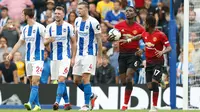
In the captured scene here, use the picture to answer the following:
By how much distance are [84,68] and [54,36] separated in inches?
45.3

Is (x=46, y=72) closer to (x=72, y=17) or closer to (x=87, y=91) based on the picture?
(x=72, y=17)

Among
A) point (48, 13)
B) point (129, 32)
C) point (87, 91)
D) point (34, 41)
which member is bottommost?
point (87, 91)

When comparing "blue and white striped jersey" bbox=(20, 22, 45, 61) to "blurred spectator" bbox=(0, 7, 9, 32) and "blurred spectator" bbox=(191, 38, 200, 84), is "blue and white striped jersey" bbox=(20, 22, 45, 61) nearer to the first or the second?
"blurred spectator" bbox=(191, 38, 200, 84)

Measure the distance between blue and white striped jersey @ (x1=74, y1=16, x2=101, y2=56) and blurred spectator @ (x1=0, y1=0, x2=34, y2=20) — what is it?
851 centimetres

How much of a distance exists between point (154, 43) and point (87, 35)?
173 centimetres

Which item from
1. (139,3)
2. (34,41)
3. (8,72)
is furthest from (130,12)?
(139,3)

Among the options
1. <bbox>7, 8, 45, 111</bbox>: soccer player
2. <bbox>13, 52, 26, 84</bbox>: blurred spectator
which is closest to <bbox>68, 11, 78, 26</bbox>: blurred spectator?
<bbox>13, 52, 26, 84</bbox>: blurred spectator

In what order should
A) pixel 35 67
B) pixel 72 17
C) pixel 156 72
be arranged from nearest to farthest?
pixel 156 72
pixel 35 67
pixel 72 17

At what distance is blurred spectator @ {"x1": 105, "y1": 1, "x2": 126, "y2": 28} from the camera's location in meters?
26.5

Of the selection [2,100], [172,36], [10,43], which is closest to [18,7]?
[10,43]

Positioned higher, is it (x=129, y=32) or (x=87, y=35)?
(x=129, y=32)

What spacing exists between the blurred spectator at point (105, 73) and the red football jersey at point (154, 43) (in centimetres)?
650

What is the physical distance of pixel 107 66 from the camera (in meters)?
24.8

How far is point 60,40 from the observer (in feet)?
62.5
